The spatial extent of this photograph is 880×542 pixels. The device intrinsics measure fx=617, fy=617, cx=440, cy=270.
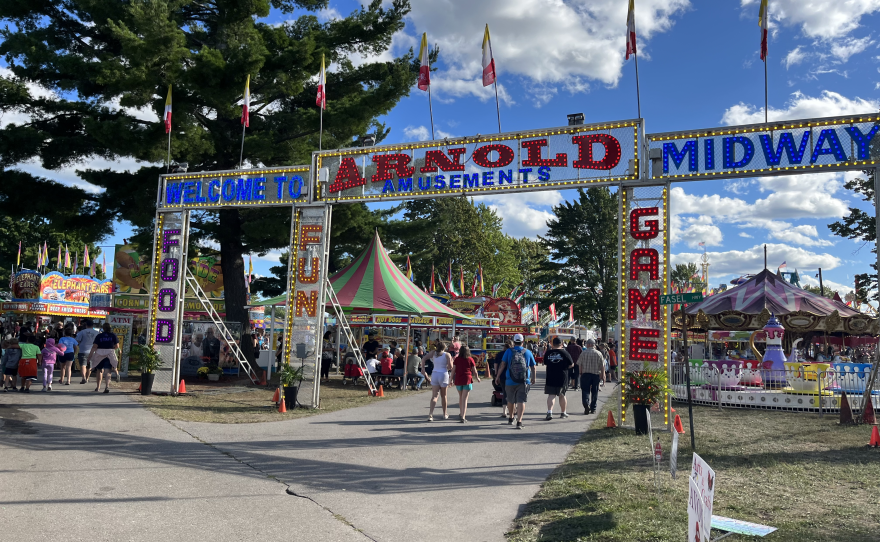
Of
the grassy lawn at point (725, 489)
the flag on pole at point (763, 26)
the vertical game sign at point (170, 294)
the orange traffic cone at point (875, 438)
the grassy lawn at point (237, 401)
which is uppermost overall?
the flag on pole at point (763, 26)

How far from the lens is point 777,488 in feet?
22.6

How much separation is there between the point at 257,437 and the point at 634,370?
6751mm

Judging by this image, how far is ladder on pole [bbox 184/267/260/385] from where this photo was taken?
16.7 meters

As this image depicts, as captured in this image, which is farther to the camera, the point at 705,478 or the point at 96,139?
the point at 96,139

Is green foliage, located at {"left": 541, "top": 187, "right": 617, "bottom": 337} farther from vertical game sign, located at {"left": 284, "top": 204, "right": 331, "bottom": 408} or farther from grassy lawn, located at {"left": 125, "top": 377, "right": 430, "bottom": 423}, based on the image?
vertical game sign, located at {"left": 284, "top": 204, "right": 331, "bottom": 408}

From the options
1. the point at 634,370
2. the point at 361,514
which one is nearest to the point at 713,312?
the point at 634,370

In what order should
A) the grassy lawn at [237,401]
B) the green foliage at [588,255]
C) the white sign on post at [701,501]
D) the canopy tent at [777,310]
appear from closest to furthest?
1. the white sign on post at [701,501]
2. the grassy lawn at [237,401]
3. the canopy tent at [777,310]
4. the green foliage at [588,255]

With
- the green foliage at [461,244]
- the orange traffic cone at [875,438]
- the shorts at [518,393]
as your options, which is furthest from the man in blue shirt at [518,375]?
the green foliage at [461,244]

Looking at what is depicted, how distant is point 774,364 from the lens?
18.3 m

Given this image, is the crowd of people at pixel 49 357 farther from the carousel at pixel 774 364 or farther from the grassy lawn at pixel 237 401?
the carousel at pixel 774 364

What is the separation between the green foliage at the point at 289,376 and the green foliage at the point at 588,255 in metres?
36.0

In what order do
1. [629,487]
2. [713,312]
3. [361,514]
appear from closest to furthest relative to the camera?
[361,514] → [629,487] → [713,312]

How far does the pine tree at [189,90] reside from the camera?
1783cm

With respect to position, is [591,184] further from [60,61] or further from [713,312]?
[60,61]
